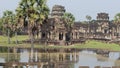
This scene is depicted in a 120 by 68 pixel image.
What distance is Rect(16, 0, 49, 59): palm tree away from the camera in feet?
173

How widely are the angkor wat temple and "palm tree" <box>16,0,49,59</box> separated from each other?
1564 inches

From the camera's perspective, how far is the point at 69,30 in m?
112

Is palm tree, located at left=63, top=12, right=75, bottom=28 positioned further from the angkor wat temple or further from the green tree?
the angkor wat temple

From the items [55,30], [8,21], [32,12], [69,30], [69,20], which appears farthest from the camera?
[69,20]

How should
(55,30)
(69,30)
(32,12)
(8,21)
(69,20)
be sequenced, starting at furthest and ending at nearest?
(69,20) < (69,30) < (55,30) < (8,21) < (32,12)

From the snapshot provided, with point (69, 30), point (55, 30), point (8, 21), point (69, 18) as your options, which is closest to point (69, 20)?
point (69, 18)

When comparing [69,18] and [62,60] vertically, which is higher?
[69,18]

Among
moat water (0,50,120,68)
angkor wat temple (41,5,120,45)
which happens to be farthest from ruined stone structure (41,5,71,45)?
moat water (0,50,120,68)

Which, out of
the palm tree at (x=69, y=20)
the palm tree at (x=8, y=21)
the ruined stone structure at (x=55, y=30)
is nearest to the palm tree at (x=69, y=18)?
the palm tree at (x=69, y=20)

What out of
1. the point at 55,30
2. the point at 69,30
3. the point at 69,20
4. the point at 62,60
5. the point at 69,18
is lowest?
the point at 62,60

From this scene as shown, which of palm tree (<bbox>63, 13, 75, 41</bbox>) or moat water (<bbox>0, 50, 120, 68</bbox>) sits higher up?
palm tree (<bbox>63, 13, 75, 41</bbox>)

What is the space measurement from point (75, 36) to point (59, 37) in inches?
530

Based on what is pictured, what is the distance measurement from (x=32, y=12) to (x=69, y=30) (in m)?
59.6

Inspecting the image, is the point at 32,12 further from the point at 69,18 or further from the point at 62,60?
the point at 69,18
